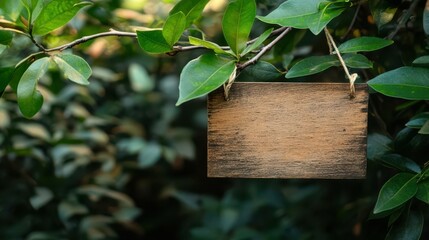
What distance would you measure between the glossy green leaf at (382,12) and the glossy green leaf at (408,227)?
308mm

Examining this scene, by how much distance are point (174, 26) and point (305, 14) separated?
0.18 meters

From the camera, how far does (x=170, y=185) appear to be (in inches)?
101

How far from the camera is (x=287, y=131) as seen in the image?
0.83m

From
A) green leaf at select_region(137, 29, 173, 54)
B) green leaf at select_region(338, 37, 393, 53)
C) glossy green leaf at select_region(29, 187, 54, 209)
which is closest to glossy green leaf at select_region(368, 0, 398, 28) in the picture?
green leaf at select_region(338, 37, 393, 53)

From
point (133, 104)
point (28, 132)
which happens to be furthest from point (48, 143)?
point (133, 104)

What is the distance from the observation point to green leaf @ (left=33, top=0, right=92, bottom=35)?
85 centimetres

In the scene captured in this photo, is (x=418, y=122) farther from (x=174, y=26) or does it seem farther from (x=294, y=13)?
(x=174, y=26)

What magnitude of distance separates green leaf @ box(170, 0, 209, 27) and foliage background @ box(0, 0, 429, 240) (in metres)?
0.43

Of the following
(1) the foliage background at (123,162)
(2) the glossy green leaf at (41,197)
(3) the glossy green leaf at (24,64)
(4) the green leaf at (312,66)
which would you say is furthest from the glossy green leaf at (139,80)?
(4) the green leaf at (312,66)

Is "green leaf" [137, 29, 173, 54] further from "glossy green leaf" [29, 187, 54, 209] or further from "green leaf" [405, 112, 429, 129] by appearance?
"glossy green leaf" [29, 187, 54, 209]

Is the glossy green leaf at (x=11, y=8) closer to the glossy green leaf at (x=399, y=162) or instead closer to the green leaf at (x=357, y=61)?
the green leaf at (x=357, y=61)

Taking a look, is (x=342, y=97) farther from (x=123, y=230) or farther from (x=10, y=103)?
(x=123, y=230)

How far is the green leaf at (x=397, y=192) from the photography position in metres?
0.82

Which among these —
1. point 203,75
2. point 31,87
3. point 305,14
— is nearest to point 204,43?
point 203,75
